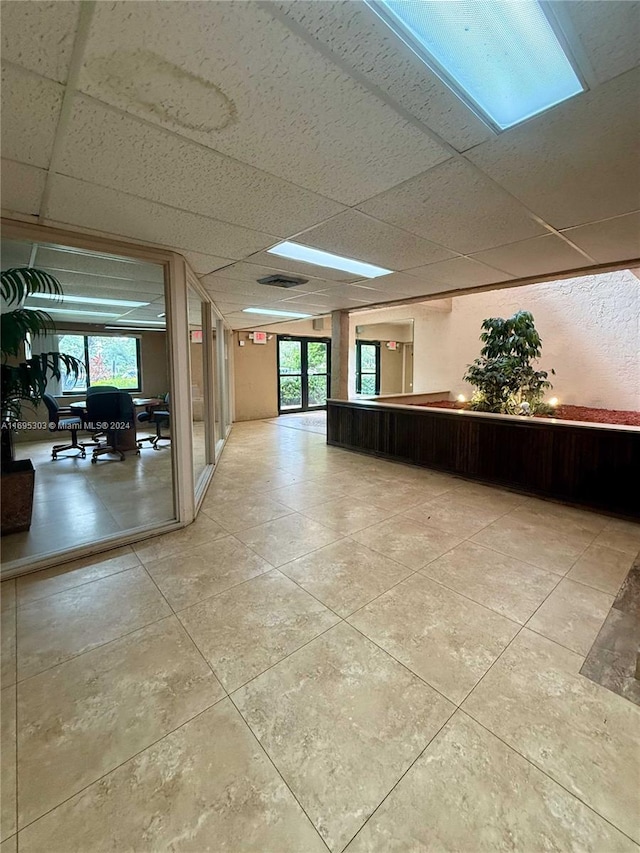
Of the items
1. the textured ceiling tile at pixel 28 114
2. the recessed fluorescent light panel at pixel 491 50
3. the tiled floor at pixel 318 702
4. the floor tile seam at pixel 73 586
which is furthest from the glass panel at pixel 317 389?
the recessed fluorescent light panel at pixel 491 50

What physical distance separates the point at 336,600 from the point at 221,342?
5.15 metres

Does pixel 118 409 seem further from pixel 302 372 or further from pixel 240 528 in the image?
pixel 302 372

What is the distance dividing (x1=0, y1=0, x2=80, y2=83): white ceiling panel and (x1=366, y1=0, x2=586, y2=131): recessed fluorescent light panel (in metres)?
0.84

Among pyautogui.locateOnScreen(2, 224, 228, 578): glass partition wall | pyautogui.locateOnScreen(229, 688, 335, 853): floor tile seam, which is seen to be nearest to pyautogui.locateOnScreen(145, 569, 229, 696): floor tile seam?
pyautogui.locateOnScreen(229, 688, 335, 853): floor tile seam

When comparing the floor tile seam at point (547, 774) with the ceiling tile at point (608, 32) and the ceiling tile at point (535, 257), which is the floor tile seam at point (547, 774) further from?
the ceiling tile at point (535, 257)

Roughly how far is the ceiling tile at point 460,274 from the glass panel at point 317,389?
22.2 feet

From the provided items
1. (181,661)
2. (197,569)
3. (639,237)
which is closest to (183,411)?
(197,569)

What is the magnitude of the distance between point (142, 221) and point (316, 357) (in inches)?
334

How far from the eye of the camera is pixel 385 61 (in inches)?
45.4

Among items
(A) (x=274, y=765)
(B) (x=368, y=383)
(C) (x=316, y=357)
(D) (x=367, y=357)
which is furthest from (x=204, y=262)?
(B) (x=368, y=383)

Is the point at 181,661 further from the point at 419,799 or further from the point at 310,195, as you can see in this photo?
the point at 310,195

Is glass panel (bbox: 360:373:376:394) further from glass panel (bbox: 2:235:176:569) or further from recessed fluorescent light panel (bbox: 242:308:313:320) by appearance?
glass panel (bbox: 2:235:176:569)

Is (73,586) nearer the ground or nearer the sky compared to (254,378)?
nearer the ground

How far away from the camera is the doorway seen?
10086 mm
